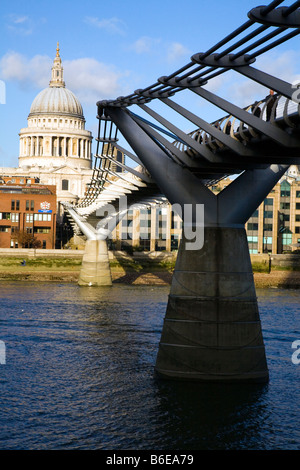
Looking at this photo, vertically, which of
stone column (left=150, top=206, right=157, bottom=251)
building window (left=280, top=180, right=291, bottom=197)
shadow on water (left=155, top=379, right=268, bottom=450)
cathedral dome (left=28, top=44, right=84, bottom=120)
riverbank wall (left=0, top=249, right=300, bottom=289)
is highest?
cathedral dome (left=28, top=44, right=84, bottom=120)

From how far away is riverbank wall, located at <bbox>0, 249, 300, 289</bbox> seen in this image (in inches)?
3093

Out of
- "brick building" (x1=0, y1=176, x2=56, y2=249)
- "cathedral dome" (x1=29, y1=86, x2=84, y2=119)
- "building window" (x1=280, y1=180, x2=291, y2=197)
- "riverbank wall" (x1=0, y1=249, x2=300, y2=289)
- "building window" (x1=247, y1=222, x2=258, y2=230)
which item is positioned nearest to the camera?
"riverbank wall" (x1=0, y1=249, x2=300, y2=289)

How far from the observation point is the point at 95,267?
69250mm

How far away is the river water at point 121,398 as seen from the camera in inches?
766

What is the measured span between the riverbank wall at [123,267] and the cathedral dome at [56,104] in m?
111

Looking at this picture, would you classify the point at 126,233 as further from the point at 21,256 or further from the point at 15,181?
the point at 15,181

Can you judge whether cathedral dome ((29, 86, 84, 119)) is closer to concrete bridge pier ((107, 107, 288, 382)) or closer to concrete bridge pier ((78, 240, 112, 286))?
concrete bridge pier ((78, 240, 112, 286))

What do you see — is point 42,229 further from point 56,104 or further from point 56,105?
point 56,104

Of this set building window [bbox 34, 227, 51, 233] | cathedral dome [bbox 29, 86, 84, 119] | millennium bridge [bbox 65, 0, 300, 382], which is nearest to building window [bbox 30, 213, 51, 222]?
building window [bbox 34, 227, 51, 233]

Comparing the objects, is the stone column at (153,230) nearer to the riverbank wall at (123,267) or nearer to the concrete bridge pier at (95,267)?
the riverbank wall at (123,267)

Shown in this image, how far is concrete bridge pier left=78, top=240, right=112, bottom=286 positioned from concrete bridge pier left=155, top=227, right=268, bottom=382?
43.5 metres

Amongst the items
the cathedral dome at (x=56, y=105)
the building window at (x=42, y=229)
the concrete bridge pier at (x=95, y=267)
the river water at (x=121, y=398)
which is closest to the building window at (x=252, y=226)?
the building window at (x=42, y=229)
